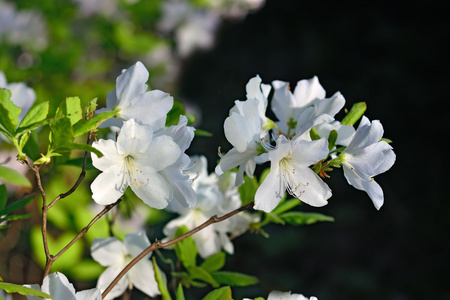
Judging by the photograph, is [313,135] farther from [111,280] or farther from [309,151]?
[111,280]

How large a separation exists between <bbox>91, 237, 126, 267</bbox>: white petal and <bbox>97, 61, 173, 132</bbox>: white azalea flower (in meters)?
0.28

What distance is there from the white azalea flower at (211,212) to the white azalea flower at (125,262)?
80 mm

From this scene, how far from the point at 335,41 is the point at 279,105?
310 centimetres

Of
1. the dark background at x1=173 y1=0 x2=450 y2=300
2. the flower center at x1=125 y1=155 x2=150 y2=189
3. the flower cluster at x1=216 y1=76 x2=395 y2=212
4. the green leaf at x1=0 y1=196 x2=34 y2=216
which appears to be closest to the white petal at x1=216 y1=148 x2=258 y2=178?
the flower cluster at x1=216 y1=76 x2=395 y2=212

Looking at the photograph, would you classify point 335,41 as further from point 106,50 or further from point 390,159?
point 390,159

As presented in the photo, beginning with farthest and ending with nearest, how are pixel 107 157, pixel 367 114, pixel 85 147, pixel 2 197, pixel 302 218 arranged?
pixel 367 114 < pixel 302 218 < pixel 2 197 < pixel 107 157 < pixel 85 147

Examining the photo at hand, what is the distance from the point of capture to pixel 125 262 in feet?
3.15

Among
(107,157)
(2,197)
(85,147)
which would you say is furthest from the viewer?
(2,197)

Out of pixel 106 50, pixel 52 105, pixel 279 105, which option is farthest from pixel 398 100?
pixel 279 105

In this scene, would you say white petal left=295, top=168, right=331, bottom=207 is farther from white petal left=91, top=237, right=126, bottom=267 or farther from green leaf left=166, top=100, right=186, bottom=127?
white petal left=91, top=237, right=126, bottom=267

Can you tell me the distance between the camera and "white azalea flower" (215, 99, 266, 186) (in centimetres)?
71

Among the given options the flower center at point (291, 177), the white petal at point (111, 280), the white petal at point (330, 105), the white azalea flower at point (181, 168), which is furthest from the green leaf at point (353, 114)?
the white petal at point (111, 280)

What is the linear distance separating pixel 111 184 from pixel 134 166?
38 millimetres

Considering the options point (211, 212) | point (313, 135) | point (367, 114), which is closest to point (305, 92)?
point (313, 135)
